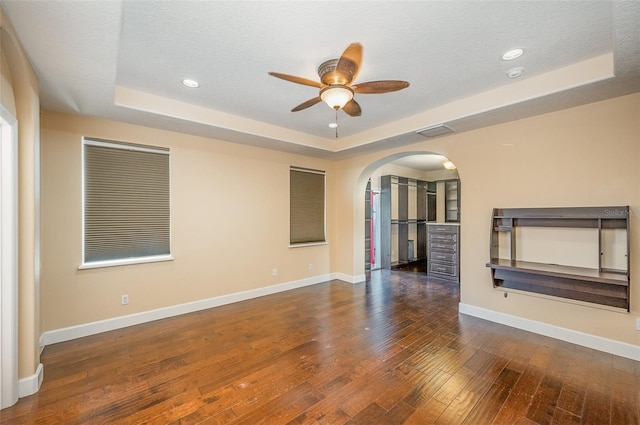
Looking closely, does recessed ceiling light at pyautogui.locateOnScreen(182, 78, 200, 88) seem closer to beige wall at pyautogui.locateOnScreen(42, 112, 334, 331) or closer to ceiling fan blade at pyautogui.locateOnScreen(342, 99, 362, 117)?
beige wall at pyautogui.locateOnScreen(42, 112, 334, 331)

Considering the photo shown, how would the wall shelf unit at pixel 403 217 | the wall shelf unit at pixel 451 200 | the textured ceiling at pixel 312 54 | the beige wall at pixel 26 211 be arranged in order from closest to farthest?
the textured ceiling at pixel 312 54 → the beige wall at pixel 26 211 → the wall shelf unit at pixel 403 217 → the wall shelf unit at pixel 451 200

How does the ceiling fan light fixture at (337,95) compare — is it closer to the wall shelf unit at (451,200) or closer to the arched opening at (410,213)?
the arched opening at (410,213)

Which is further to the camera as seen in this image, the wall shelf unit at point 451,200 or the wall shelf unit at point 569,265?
the wall shelf unit at point 451,200

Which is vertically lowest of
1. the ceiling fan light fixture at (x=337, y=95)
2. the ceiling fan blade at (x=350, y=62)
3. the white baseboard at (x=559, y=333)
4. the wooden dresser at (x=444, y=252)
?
the white baseboard at (x=559, y=333)

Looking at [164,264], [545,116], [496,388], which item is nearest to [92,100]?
[164,264]

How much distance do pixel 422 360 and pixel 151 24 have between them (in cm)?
357

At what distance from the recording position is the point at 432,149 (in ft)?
13.6

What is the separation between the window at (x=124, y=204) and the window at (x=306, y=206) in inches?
83.9

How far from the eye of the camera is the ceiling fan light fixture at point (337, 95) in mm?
2302

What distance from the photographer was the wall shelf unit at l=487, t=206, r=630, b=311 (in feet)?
9.03

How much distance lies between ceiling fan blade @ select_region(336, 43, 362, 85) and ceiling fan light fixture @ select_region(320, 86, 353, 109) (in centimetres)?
9

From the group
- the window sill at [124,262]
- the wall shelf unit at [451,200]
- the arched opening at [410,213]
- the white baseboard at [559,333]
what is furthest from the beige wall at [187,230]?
the wall shelf unit at [451,200]

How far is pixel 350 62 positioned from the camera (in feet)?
6.77

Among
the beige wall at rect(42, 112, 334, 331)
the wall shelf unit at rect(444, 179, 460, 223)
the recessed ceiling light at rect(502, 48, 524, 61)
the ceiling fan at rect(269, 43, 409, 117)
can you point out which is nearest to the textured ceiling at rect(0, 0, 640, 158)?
the recessed ceiling light at rect(502, 48, 524, 61)
